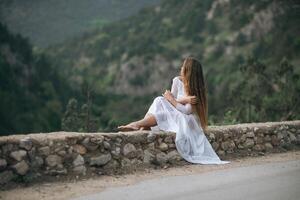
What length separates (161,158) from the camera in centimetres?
765

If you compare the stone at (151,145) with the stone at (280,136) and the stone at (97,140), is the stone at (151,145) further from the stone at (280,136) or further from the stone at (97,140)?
the stone at (280,136)

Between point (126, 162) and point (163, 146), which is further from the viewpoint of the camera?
point (163, 146)

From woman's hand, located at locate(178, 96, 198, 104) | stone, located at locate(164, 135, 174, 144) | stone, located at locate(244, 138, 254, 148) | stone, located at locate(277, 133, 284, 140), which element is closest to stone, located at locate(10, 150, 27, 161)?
stone, located at locate(164, 135, 174, 144)

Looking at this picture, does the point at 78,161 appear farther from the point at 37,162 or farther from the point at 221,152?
the point at 221,152

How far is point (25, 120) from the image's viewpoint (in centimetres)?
3919

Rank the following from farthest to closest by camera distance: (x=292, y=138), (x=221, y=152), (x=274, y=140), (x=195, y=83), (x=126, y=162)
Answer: (x=292, y=138) → (x=274, y=140) → (x=221, y=152) → (x=195, y=83) → (x=126, y=162)

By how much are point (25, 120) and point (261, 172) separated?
34.0 meters

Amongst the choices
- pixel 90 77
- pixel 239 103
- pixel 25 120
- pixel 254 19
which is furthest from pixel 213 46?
pixel 239 103

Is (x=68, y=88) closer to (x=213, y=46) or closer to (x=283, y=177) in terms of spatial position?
(x=213, y=46)

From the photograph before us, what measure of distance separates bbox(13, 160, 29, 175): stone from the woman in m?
2.05

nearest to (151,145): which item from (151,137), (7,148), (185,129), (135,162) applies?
(151,137)

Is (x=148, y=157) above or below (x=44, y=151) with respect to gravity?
below

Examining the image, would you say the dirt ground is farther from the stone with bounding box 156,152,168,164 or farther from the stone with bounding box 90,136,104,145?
the stone with bounding box 90,136,104,145

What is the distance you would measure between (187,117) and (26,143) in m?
2.75
